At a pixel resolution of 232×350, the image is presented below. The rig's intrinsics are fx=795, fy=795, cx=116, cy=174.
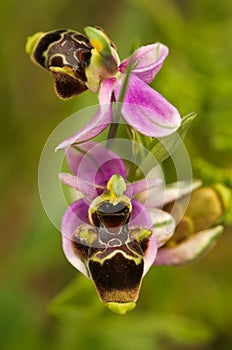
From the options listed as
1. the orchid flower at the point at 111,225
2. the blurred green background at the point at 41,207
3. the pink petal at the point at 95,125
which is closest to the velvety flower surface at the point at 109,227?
the orchid flower at the point at 111,225

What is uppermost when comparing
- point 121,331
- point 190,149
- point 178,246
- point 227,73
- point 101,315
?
point 178,246

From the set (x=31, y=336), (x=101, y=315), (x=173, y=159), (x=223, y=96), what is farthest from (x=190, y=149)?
(x=173, y=159)

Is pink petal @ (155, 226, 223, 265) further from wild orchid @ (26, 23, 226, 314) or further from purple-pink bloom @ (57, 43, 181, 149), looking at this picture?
purple-pink bloom @ (57, 43, 181, 149)

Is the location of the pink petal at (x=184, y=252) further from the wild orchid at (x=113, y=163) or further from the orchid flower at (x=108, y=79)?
the orchid flower at (x=108, y=79)

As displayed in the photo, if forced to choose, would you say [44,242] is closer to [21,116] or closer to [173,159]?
[21,116]

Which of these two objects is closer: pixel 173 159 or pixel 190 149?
pixel 173 159

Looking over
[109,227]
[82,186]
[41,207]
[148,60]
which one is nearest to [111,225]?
[109,227]

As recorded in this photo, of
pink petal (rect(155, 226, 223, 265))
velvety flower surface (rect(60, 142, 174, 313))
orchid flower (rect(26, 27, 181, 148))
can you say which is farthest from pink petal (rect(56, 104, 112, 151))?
pink petal (rect(155, 226, 223, 265))

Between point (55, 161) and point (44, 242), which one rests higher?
point (55, 161)
